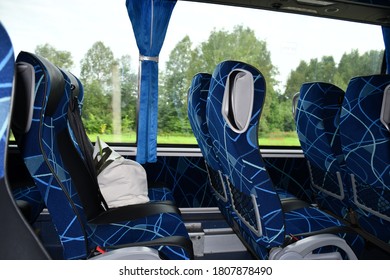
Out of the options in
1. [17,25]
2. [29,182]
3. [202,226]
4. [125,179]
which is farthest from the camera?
[202,226]

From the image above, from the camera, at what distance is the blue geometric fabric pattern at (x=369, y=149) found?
160cm

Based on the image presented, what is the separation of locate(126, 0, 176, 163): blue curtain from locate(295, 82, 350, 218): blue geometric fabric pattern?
110cm

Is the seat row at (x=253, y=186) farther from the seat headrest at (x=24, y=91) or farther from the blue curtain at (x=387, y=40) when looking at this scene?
the blue curtain at (x=387, y=40)

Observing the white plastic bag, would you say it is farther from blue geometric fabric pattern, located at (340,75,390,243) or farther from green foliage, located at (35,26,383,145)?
blue geometric fabric pattern, located at (340,75,390,243)

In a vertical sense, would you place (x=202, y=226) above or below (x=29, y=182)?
below

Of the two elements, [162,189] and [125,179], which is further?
[162,189]

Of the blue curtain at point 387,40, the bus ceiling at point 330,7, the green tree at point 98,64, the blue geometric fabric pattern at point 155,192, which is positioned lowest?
the blue geometric fabric pattern at point 155,192

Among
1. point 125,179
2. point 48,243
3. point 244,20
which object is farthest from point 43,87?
point 244,20

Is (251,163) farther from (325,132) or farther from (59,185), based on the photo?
(325,132)

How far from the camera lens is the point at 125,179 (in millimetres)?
1780

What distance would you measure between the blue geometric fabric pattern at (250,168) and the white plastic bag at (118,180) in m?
0.55

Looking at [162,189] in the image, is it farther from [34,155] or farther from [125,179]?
[34,155]

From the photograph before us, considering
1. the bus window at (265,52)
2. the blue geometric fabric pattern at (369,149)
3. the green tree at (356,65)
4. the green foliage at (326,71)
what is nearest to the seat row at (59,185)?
the blue geometric fabric pattern at (369,149)
